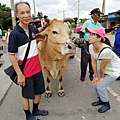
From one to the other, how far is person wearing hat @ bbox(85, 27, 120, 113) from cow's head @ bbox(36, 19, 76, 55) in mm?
402

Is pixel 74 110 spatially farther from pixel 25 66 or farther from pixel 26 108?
pixel 25 66

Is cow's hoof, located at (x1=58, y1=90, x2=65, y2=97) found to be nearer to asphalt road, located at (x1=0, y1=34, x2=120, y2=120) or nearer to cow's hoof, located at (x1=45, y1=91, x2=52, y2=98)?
asphalt road, located at (x1=0, y1=34, x2=120, y2=120)

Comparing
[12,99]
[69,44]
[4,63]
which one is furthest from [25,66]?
[4,63]

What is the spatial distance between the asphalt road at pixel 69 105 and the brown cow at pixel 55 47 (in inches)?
12.0

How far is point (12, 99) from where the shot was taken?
3.73m

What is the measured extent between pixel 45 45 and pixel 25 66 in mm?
887

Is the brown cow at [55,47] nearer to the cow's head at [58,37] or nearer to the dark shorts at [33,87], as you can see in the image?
the cow's head at [58,37]

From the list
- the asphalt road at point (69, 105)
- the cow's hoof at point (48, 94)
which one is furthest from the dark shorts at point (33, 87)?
the cow's hoof at point (48, 94)

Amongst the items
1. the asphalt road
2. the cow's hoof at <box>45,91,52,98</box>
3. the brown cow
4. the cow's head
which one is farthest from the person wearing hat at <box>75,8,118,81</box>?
the cow's head

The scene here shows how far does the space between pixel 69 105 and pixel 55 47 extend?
1.26 metres

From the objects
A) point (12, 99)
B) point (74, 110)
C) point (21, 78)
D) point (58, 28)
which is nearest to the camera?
point (21, 78)

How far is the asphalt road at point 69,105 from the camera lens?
296 centimetres

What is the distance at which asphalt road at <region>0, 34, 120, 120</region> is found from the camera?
2955mm

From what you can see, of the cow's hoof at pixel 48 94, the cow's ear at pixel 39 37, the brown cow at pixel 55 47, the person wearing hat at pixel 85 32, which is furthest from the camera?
the person wearing hat at pixel 85 32
